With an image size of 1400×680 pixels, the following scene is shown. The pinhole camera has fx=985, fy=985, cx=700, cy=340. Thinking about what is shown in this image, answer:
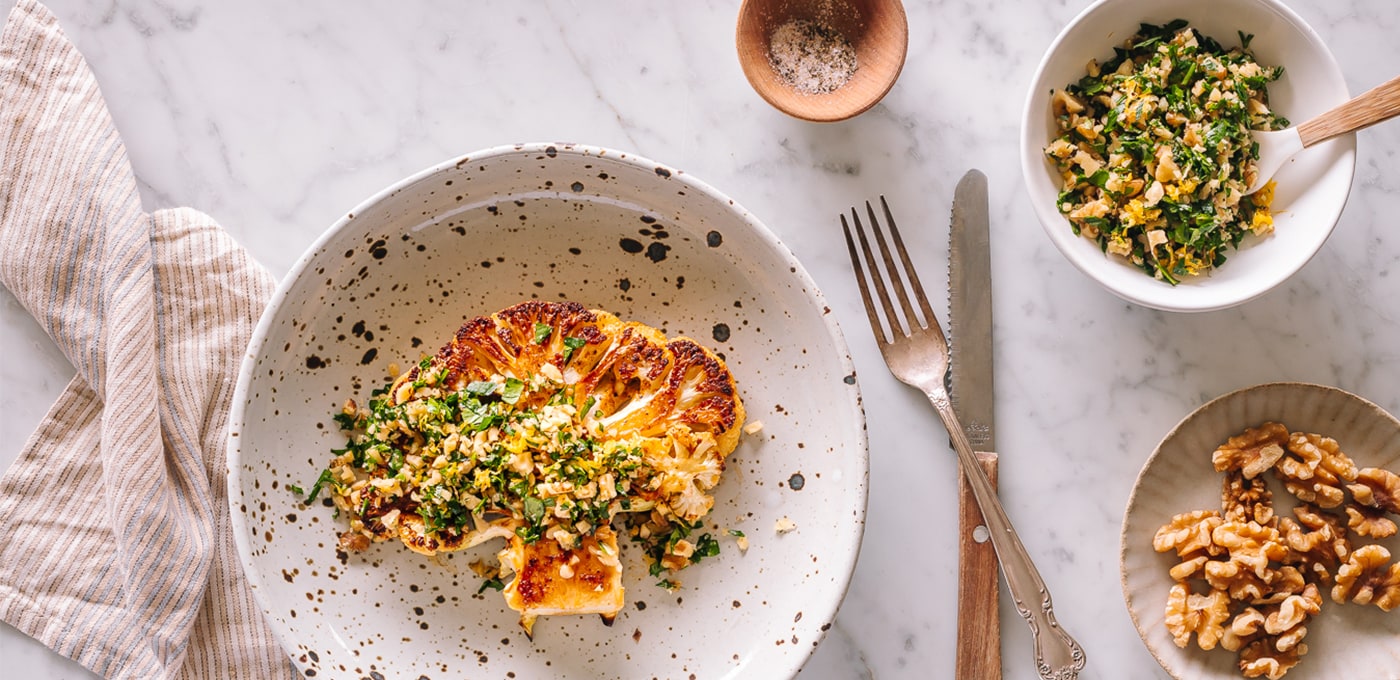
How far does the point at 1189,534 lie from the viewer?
2.28 meters

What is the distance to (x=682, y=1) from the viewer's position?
2443mm

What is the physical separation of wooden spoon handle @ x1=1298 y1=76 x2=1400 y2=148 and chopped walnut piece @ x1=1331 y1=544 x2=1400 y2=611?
0.95 metres

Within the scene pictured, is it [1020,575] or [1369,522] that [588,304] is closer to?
[1020,575]

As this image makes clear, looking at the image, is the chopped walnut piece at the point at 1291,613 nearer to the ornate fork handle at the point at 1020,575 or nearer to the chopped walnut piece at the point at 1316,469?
the chopped walnut piece at the point at 1316,469

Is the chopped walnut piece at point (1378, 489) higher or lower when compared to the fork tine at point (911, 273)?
lower

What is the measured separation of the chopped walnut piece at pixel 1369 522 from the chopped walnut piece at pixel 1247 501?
0.18 meters

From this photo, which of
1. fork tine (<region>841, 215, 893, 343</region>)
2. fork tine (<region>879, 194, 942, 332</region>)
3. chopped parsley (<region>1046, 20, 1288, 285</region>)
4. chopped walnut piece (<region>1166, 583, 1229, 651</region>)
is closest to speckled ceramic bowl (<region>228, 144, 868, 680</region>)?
fork tine (<region>841, 215, 893, 343</region>)

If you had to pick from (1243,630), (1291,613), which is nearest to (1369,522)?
(1291,613)

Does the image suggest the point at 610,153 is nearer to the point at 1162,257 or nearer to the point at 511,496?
the point at 511,496

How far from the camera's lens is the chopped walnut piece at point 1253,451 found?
7.41 feet

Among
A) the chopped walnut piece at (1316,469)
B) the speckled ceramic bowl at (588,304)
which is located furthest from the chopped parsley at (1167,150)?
the speckled ceramic bowl at (588,304)

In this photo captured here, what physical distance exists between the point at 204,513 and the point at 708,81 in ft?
5.20

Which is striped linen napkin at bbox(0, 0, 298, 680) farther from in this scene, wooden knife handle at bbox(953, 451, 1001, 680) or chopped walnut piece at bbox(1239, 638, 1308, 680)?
chopped walnut piece at bbox(1239, 638, 1308, 680)

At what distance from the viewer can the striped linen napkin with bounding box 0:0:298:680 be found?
225 centimetres
